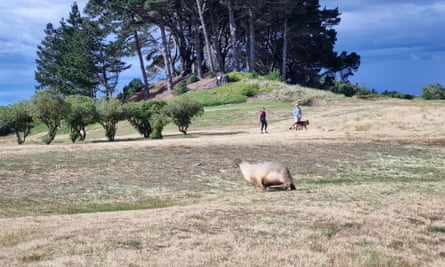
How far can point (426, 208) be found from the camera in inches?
516

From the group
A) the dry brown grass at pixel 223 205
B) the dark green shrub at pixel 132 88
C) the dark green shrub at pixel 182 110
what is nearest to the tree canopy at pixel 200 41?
the dark green shrub at pixel 132 88

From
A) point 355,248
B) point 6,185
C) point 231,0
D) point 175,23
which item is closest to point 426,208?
point 355,248

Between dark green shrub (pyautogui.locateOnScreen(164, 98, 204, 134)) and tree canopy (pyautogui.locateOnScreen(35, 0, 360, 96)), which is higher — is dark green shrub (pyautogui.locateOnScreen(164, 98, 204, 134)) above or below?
below

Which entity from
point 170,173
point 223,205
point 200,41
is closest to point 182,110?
point 170,173

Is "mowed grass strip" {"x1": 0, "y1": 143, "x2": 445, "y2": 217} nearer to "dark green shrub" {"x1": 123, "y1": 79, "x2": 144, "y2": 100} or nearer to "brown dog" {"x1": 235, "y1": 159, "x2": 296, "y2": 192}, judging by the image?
"brown dog" {"x1": 235, "y1": 159, "x2": 296, "y2": 192}

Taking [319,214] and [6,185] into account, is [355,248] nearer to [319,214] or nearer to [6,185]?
[319,214]

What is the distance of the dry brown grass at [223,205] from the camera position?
8.57m

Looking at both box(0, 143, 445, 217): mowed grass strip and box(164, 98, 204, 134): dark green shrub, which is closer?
box(0, 143, 445, 217): mowed grass strip

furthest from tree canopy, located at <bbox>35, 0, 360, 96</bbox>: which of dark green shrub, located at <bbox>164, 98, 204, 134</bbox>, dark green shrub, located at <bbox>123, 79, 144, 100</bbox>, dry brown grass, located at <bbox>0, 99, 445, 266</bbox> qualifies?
dry brown grass, located at <bbox>0, 99, 445, 266</bbox>

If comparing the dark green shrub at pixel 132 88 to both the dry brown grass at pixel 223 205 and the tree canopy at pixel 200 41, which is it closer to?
the tree canopy at pixel 200 41

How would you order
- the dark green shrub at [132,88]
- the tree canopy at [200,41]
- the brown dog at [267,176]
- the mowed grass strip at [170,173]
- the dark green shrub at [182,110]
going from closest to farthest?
the brown dog at [267,176] → the mowed grass strip at [170,173] → the dark green shrub at [182,110] → the tree canopy at [200,41] → the dark green shrub at [132,88]

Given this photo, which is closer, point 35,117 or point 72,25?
point 35,117

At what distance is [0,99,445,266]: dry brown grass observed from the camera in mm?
8570

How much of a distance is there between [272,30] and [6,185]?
2835 inches
